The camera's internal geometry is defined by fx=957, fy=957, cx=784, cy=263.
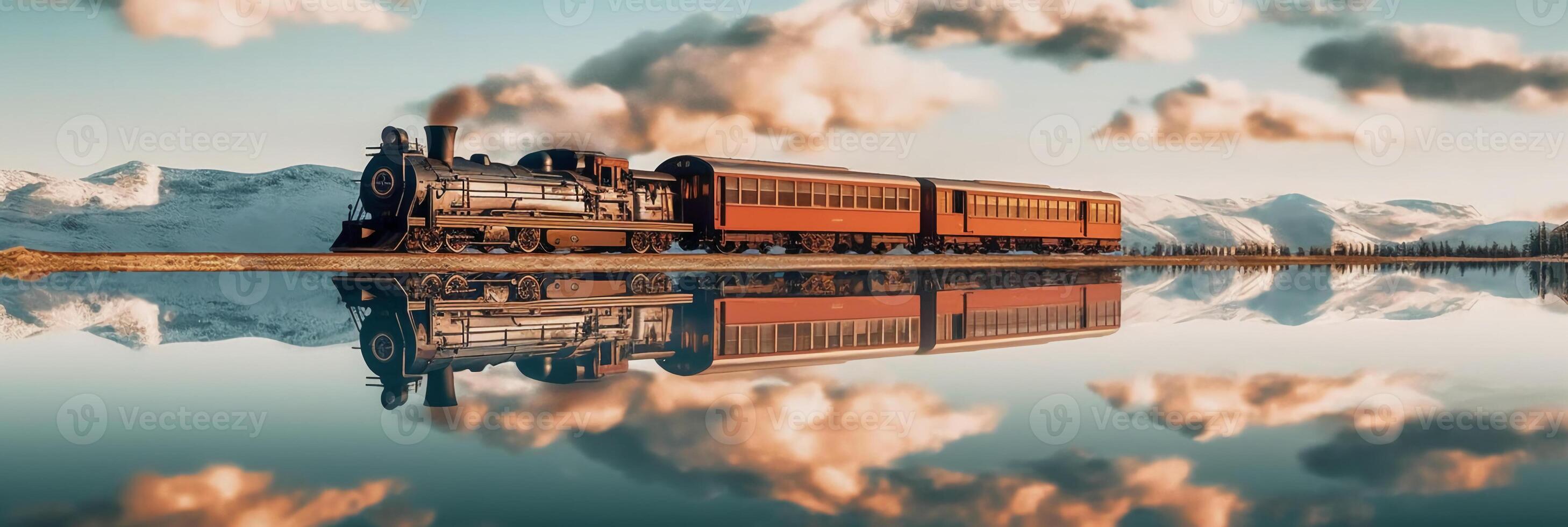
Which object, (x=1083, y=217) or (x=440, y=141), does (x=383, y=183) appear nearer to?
(x=440, y=141)

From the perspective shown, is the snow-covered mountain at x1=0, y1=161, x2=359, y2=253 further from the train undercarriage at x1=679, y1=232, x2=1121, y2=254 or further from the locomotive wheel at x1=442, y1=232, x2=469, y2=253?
the locomotive wheel at x1=442, y1=232, x2=469, y2=253

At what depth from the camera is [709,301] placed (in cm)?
1628

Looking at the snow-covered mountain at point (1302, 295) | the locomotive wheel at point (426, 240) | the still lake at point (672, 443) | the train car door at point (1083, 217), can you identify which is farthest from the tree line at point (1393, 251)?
the still lake at point (672, 443)

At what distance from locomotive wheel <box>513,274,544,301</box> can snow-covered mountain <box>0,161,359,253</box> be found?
116 metres

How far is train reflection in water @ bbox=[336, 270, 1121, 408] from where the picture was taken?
8.48 m

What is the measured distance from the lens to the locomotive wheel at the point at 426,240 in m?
25.6

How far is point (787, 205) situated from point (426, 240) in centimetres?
1238

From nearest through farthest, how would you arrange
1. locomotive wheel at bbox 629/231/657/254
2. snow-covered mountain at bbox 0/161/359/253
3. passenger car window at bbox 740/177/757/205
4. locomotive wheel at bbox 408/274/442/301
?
locomotive wheel at bbox 408/274/442/301 < locomotive wheel at bbox 629/231/657/254 < passenger car window at bbox 740/177/757/205 < snow-covered mountain at bbox 0/161/359/253

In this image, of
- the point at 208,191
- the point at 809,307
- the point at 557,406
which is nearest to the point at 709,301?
the point at 809,307

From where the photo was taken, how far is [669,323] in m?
12.2

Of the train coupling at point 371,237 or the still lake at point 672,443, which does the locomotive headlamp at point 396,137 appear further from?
the still lake at point 672,443

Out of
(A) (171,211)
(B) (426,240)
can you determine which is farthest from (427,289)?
(A) (171,211)

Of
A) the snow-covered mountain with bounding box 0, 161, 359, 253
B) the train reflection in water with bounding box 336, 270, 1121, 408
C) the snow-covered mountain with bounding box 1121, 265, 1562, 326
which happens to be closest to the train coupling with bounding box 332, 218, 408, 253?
the train reflection in water with bounding box 336, 270, 1121, 408

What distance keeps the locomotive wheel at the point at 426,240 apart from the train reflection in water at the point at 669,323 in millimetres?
2436
